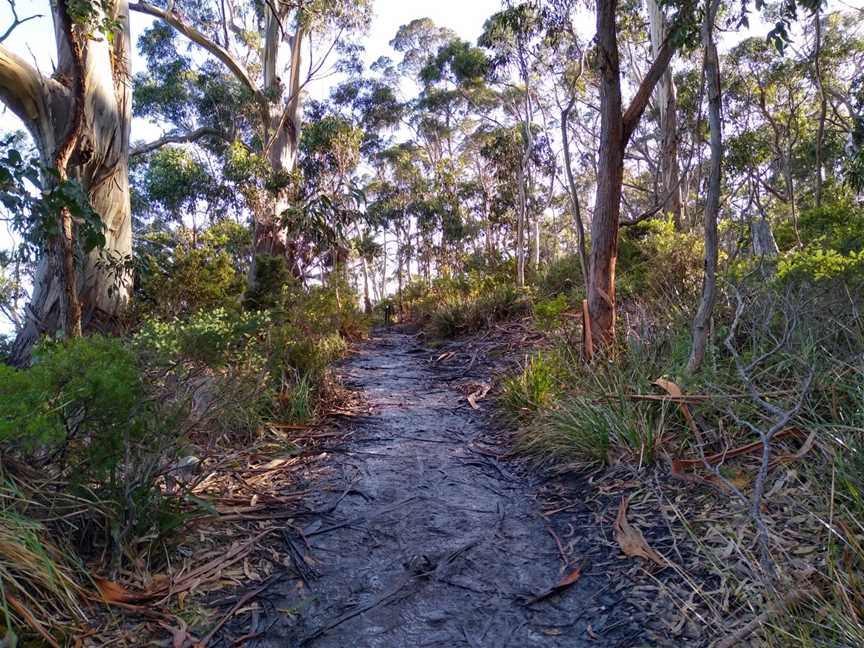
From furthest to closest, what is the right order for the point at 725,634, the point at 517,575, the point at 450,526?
the point at 450,526 < the point at 517,575 < the point at 725,634

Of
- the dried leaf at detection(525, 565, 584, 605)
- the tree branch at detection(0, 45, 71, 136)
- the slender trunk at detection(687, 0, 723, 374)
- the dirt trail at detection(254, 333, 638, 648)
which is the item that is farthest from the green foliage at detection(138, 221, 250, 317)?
the dried leaf at detection(525, 565, 584, 605)

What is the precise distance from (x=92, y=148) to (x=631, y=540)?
7.19m

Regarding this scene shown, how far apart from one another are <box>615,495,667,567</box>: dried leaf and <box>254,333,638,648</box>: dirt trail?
9.0 inches

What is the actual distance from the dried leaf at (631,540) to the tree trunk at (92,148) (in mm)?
5666

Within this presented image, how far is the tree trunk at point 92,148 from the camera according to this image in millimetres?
5828

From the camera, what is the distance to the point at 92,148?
6.49m

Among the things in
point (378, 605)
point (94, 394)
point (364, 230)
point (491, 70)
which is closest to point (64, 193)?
point (94, 394)

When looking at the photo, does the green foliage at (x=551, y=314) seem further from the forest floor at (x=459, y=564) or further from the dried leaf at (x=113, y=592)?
the dried leaf at (x=113, y=592)


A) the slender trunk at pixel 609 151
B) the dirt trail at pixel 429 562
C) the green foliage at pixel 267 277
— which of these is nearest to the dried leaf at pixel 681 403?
the dirt trail at pixel 429 562

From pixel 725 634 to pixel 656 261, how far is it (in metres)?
6.68

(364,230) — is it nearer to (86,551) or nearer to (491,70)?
(491,70)

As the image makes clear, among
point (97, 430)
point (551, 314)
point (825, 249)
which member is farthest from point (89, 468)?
point (825, 249)

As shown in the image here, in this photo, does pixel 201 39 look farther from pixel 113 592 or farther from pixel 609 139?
pixel 113 592

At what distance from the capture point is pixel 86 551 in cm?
220
